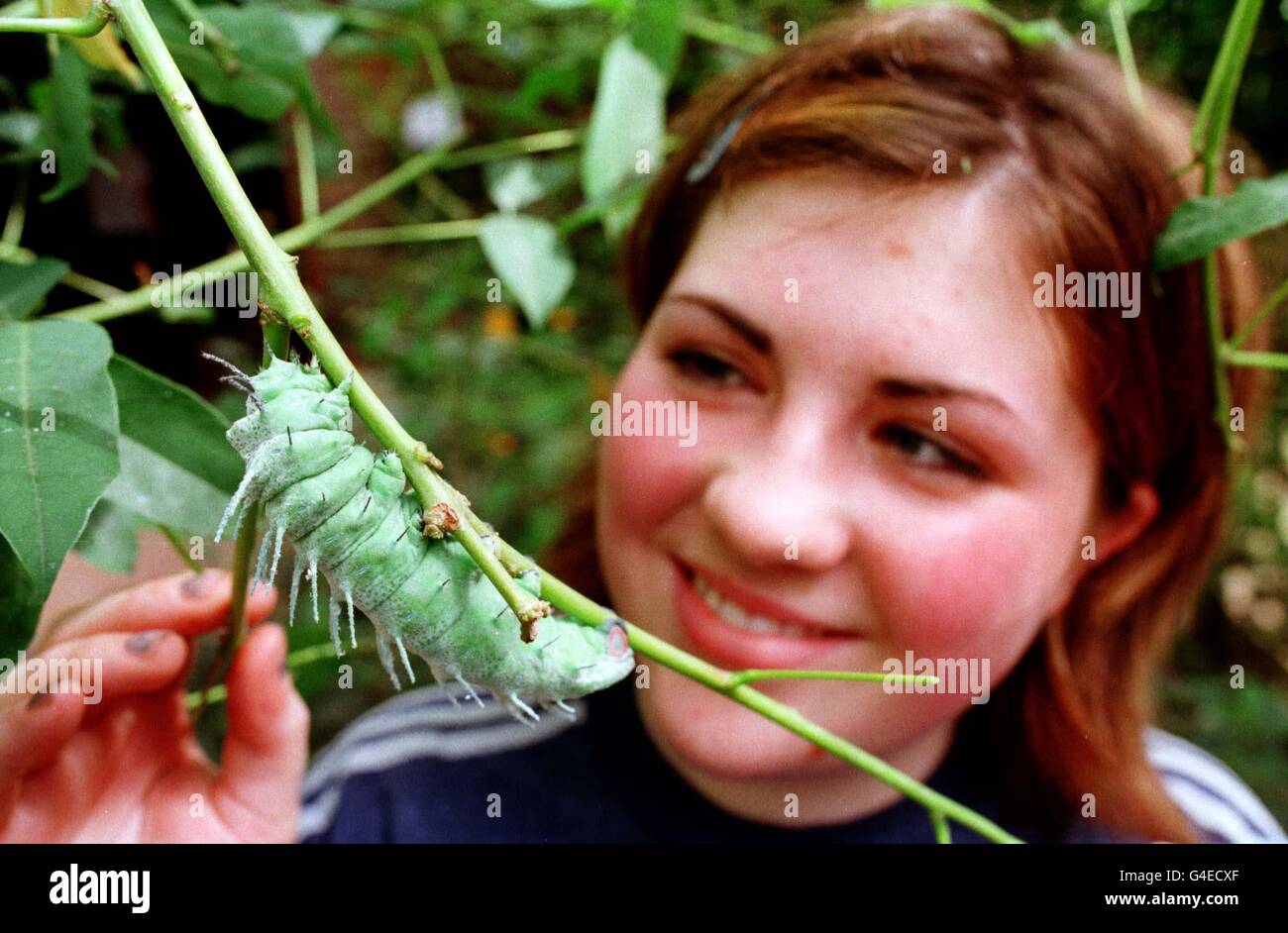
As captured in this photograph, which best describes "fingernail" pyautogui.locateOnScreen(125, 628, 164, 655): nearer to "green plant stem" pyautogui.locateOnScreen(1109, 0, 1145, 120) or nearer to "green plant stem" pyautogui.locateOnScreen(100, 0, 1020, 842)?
"green plant stem" pyautogui.locateOnScreen(100, 0, 1020, 842)

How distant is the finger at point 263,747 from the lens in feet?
2.16

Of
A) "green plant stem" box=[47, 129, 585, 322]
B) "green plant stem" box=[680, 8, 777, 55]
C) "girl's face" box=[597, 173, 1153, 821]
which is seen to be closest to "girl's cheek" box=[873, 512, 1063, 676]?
"girl's face" box=[597, 173, 1153, 821]

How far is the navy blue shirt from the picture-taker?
0.87m

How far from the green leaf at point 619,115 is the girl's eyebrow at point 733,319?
0.19 metres

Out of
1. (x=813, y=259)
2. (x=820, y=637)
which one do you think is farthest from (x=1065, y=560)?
(x=813, y=259)

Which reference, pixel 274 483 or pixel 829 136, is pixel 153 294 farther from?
pixel 829 136

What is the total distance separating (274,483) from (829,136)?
50 cm

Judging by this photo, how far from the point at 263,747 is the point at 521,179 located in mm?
572

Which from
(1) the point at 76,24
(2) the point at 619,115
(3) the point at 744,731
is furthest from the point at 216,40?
(3) the point at 744,731

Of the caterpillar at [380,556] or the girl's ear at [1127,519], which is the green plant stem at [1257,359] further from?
the caterpillar at [380,556]

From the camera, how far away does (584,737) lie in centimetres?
95

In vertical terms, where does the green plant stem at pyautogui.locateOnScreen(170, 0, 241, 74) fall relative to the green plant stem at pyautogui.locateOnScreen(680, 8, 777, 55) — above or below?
below

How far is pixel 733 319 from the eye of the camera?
693mm

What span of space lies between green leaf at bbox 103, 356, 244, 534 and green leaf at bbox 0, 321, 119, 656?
0.25ft
